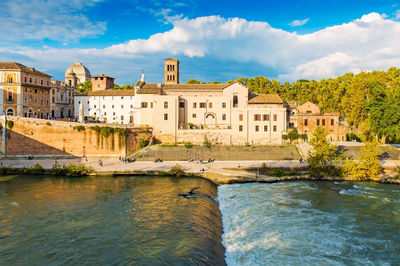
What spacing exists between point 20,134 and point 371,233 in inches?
1607

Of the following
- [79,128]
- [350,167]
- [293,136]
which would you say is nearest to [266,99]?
[293,136]

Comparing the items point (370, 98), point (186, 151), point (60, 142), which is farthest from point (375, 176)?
point (60, 142)

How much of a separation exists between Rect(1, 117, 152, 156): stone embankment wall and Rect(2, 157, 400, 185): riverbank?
2269mm

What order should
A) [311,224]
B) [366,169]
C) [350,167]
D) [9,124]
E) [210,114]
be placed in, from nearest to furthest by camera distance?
[311,224] → [366,169] → [350,167] → [9,124] → [210,114]

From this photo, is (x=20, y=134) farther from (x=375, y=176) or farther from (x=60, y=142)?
(x=375, y=176)

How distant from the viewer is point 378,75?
2244 inches

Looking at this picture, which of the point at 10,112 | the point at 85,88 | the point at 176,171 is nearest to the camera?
the point at 176,171

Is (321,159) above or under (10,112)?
under

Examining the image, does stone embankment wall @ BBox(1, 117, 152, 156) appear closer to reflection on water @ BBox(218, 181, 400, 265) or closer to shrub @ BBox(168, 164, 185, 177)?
shrub @ BBox(168, 164, 185, 177)

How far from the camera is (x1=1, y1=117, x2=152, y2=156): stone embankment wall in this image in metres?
39.1

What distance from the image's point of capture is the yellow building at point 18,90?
45.7 meters

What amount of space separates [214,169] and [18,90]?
34695mm

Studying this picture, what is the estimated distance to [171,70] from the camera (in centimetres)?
5656

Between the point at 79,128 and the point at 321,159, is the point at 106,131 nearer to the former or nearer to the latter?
the point at 79,128
